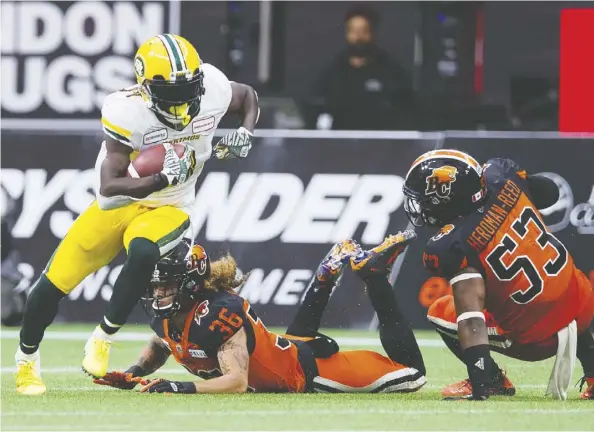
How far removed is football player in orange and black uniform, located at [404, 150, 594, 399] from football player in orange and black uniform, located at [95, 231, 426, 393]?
0.28 m

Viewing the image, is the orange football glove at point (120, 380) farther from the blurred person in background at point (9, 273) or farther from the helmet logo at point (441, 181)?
the blurred person in background at point (9, 273)

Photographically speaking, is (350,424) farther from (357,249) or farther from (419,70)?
(419,70)

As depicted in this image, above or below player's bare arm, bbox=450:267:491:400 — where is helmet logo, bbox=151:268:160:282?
above

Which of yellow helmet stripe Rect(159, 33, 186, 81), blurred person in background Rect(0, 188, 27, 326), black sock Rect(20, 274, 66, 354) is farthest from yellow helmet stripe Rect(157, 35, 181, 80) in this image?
blurred person in background Rect(0, 188, 27, 326)

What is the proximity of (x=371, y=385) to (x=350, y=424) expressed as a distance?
146 centimetres

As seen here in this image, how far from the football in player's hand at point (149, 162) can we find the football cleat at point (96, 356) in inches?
31.4

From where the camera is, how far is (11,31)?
1261cm

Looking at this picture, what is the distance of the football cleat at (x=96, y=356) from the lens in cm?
735

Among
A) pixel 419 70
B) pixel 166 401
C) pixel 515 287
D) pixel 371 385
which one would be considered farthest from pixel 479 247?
pixel 419 70

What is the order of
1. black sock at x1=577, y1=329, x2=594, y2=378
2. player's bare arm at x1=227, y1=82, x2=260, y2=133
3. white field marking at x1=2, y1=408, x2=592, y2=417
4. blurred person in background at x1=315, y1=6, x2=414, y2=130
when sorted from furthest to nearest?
blurred person in background at x1=315, y1=6, x2=414, y2=130 < player's bare arm at x1=227, y1=82, x2=260, y2=133 < black sock at x1=577, y1=329, x2=594, y2=378 < white field marking at x1=2, y1=408, x2=592, y2=417

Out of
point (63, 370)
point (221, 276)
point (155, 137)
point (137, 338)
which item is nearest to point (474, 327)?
point (221, 276)

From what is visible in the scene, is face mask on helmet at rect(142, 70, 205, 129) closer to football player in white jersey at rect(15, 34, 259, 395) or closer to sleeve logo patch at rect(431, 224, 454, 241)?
football player in white jersey at rect(15, 34, 259, 395)

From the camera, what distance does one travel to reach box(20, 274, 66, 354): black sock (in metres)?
7.62

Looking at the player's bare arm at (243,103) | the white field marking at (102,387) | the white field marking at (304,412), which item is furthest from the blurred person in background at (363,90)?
the white field marking at (304,412)
